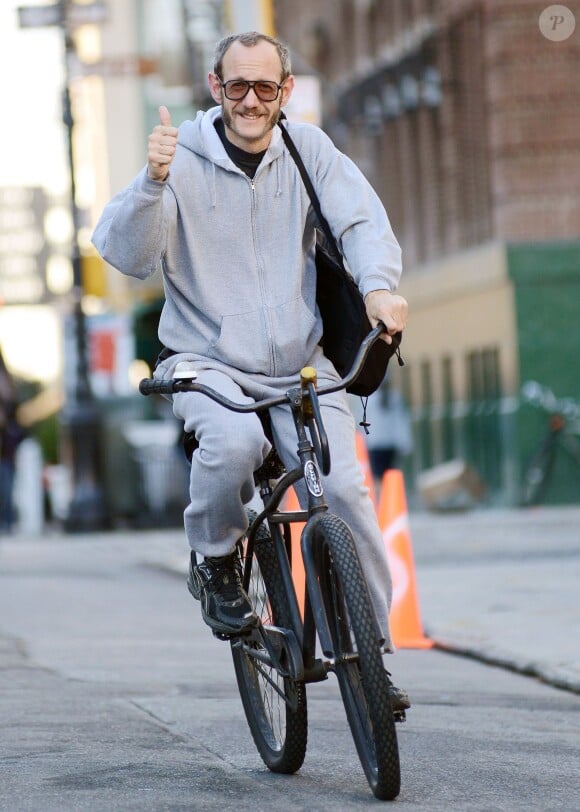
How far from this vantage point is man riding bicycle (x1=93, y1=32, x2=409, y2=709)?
5.25m

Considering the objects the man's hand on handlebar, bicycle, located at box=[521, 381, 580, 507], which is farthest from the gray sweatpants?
bicycle, located at box=[521, 381, 580, 507]

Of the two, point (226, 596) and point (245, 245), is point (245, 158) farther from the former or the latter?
point (226, 596)

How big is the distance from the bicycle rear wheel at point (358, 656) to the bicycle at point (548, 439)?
16.7 m

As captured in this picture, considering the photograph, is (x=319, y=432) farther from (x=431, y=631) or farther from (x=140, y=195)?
(x=431, y=631)

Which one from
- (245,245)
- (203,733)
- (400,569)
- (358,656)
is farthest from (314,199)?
(400,569)

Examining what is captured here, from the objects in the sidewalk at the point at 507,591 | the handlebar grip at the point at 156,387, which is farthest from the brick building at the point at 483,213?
the handlebar grip at the point at 156,387

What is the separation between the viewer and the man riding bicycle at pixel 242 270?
525cm

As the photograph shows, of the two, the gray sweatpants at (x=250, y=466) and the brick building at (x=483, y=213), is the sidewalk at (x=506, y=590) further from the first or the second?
the brick building at (x=483, y=213)

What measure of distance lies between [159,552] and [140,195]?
12.5 m

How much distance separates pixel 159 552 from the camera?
1758 centimetres

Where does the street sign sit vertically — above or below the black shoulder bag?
above

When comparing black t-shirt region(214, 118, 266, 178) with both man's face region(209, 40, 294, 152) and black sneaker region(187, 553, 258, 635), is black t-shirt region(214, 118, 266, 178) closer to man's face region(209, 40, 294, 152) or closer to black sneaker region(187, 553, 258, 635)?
man's face region(209, 40, 294, 152)

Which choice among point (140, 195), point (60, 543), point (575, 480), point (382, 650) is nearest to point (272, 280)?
point (140, 195)

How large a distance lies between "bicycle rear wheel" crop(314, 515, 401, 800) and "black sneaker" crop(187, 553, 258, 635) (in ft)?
1.91
